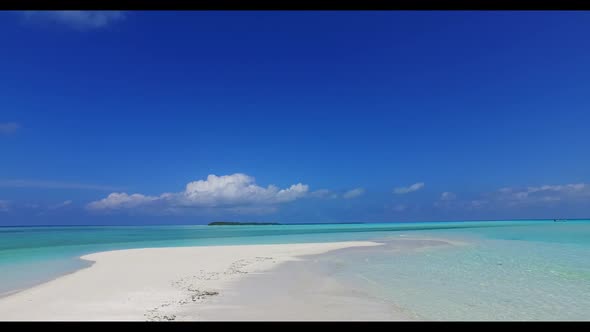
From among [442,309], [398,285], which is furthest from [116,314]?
[398,285]

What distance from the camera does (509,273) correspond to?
14.4 meters

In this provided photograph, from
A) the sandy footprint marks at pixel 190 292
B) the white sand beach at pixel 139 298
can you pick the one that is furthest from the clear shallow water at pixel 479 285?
the sandy footprint marks at pixel 190 292

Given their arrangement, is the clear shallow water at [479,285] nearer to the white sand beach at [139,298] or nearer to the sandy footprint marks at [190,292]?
the white sand beach at [139,298]

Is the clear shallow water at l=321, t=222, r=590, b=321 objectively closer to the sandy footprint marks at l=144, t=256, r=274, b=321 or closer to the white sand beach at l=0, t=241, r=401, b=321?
the white sand beach at l=0, t=241, r=401, b=321

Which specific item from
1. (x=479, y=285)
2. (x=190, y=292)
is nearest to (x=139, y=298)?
(x=190, y=292)

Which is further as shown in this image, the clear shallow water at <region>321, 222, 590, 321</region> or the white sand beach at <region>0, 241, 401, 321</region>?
the clear shallow water at <region>321, 222, 590, 321</region>

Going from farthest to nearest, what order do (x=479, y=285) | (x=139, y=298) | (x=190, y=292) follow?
(x=479, y=285) < (x=190, y=292) < (x=139, y=298)

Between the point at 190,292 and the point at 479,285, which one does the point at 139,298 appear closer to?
the point at 190,292

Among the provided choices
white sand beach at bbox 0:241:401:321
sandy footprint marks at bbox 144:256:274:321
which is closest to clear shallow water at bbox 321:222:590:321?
white sand beach at bbox 0:241:401:321

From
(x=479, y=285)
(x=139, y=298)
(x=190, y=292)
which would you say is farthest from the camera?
(x=479, y=285)

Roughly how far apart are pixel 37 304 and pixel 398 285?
999 centimetres

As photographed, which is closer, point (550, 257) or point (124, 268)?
point (124, 268)

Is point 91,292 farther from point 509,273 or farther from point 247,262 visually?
point 509,273
